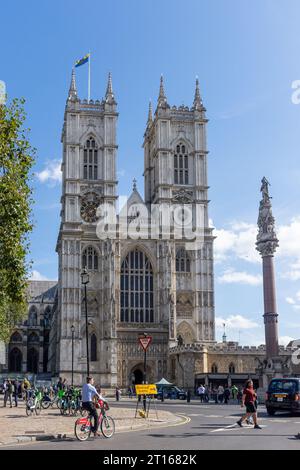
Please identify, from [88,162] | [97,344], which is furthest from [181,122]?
[97,344]

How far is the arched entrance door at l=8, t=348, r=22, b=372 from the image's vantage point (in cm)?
10238

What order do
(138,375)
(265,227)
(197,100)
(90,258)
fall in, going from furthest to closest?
(197,100)
(90,258)
(138,375)
(265,227)

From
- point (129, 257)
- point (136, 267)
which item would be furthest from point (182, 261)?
point (129, 257)

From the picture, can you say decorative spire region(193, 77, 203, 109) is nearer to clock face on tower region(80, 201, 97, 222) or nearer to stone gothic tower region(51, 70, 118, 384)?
stone gothic tower region(51, 70, 118, 384)

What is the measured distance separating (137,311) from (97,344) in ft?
19.1

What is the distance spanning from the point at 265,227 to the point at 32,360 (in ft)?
218

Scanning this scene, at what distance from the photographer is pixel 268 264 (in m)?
46.2

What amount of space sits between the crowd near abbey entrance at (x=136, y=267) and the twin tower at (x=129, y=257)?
4.5 inches

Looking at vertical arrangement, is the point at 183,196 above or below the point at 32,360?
above

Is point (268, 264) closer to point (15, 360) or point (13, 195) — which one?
point (13, 195)

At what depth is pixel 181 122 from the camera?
263ft

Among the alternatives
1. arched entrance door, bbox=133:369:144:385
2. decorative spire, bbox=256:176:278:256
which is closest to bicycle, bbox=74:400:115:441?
decorative spire, bbox=256:176:278:256

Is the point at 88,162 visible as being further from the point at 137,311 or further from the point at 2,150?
the point at 2,150

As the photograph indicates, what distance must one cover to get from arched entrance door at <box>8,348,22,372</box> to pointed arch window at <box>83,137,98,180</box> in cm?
3950
